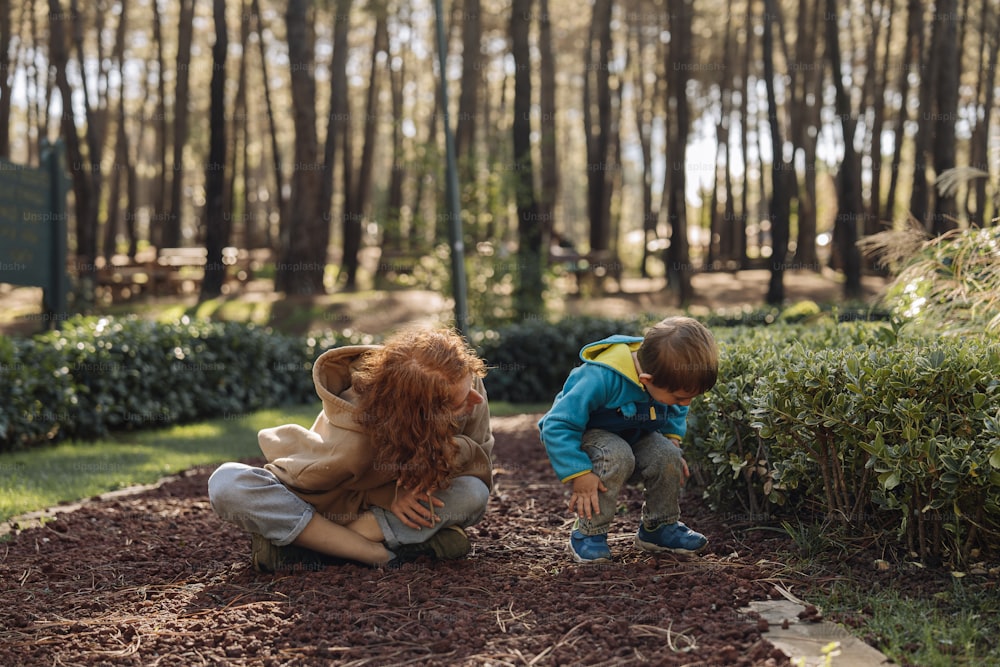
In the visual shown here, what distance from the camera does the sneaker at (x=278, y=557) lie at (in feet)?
13.1

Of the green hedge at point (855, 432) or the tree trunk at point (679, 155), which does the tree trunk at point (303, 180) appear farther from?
the green hedge at point (855, 432)

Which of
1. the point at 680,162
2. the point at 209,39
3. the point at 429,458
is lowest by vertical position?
the point at 429,458

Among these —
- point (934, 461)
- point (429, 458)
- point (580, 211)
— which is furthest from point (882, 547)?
point (580, 211)

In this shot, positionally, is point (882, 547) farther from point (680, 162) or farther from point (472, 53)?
point (472, 53)

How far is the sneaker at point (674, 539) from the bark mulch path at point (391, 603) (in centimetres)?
7

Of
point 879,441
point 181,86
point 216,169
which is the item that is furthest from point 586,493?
point 181,86

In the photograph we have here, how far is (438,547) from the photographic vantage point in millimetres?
4086

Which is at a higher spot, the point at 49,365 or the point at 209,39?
the point at 209,39

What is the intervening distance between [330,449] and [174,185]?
2440 cm

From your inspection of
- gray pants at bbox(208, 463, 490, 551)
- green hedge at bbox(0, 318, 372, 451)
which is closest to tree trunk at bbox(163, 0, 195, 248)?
green hedge at bbox(0, 318, 372, 451)

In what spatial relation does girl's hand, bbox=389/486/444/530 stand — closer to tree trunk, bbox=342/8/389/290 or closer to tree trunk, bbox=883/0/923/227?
tree trunk, bbox=883/0/923/227

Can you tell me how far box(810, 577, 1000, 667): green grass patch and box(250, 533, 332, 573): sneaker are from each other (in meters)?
2.01

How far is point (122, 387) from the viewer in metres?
8.59

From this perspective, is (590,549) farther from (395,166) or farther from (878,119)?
(395,166)
